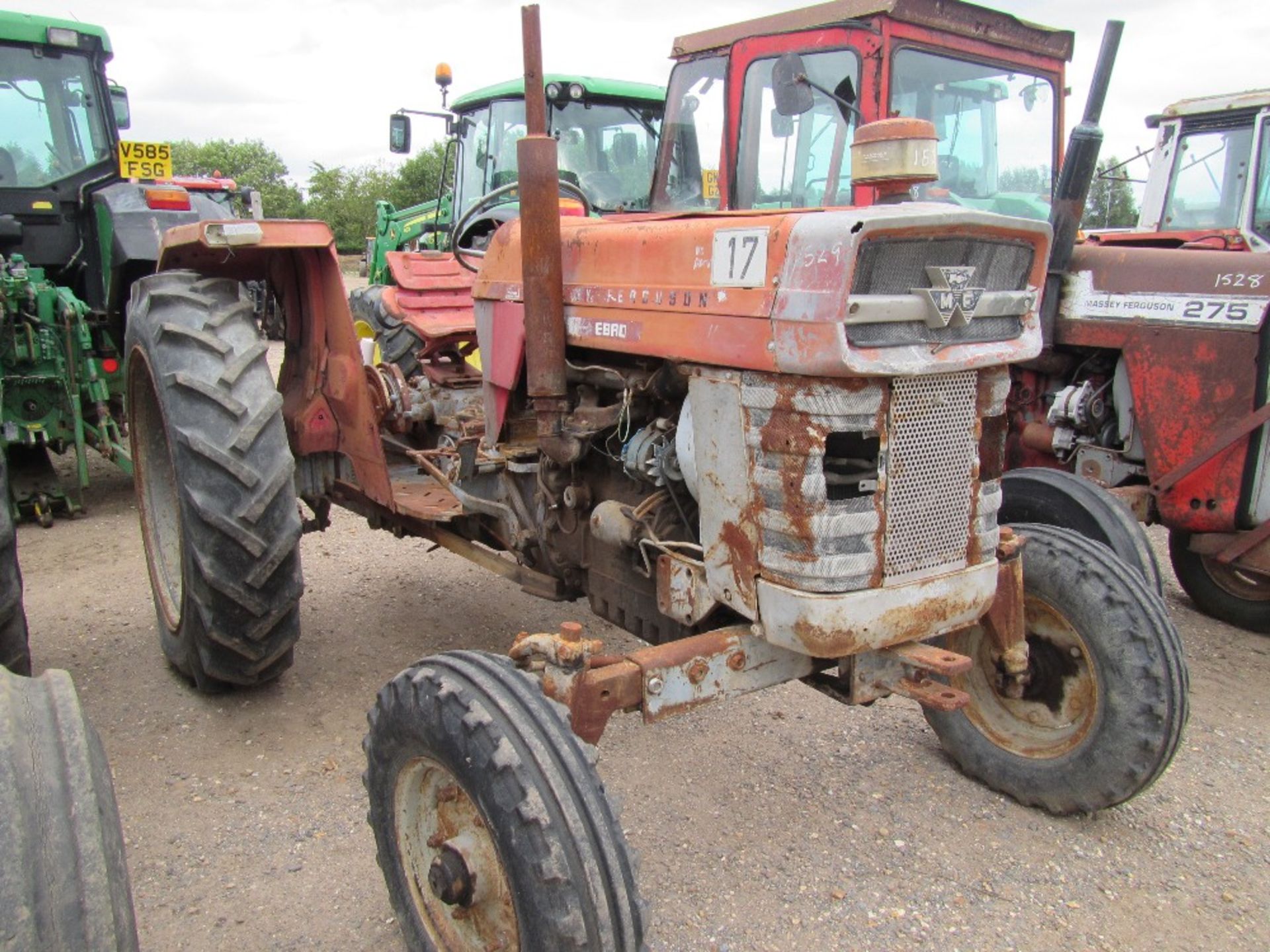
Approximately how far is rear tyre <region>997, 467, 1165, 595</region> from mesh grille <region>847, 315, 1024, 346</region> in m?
1.08

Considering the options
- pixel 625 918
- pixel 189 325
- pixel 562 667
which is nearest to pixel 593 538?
pixel 562 667

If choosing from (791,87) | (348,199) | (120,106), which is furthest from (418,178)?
(791,87)

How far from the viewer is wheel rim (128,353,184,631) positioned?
143 inches

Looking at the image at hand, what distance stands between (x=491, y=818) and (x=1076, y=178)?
3310 mm

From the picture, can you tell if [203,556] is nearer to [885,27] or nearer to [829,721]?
[829,721]

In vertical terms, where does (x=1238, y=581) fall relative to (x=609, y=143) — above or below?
below

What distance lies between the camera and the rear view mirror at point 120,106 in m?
6.49

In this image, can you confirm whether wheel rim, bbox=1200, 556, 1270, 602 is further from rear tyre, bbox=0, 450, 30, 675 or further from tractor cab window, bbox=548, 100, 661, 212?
tractor cab window, bbox=548, 100, 661, 212

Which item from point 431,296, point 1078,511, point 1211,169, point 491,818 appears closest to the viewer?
point 491,818

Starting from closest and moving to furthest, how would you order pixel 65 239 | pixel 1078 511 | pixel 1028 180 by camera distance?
pixel 1078 511 < pixel 1028 180 < pixel 65 239

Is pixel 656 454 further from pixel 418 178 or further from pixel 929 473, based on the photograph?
pixel 418 178

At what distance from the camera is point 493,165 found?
27.7 ft

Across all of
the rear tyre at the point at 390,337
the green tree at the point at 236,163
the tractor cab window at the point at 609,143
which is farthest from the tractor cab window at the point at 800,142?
the green tree at the point at 236,163

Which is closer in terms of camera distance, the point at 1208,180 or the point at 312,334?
the point at 312,334
